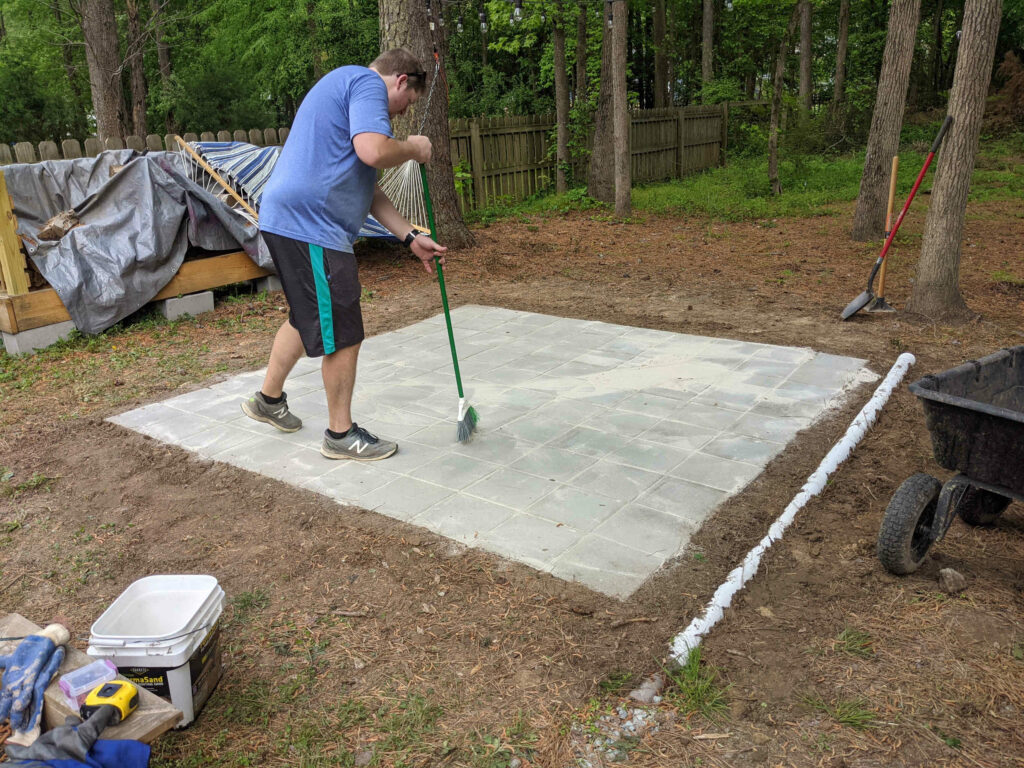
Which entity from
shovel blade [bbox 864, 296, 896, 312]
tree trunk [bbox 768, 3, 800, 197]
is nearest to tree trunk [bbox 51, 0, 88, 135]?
tree trunk [bbox 768, 3, 800, 197]

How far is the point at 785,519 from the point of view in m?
3.12

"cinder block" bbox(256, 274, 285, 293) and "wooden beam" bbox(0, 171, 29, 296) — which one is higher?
"wooden beam" bbox(0, 171, 29, 296)

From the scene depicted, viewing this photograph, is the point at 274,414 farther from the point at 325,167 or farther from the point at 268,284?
the point at 268,284

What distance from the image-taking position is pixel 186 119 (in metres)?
20.0

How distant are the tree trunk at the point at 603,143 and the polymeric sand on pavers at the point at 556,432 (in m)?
7.69

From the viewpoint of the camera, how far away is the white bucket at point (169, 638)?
2070 mm

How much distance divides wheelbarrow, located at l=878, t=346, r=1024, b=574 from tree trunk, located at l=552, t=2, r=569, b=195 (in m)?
11.5

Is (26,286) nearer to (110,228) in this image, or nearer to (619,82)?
(110,228)

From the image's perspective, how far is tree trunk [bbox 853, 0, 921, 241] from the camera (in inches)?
329

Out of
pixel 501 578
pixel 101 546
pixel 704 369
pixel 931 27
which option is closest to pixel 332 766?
pixel 501 578

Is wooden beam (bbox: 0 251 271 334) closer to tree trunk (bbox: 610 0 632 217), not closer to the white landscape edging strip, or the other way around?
the white landscape edging strip

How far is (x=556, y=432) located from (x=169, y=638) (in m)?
2.32

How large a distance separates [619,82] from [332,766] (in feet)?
34.6

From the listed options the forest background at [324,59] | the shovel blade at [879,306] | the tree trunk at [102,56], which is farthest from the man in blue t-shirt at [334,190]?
the forest background at [324,59]
